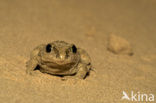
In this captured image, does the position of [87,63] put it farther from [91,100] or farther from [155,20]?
[155,20]

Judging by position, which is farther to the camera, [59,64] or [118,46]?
[118,46]

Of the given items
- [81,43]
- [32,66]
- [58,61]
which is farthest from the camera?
[81,43]

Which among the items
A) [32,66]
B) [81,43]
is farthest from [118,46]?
[32,66]

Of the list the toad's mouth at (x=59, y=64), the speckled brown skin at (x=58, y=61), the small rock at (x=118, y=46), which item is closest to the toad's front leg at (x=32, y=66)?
the speckled brown skin at (x=58, y=61)

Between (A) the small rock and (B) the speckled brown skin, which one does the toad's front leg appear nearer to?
(B) the speckled brown skin

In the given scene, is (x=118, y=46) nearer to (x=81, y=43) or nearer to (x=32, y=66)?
(x=81, y=43)

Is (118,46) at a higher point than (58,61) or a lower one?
higher

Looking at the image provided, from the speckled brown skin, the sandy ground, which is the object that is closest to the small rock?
the sandy ground

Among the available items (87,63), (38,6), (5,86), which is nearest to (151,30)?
(38,6)

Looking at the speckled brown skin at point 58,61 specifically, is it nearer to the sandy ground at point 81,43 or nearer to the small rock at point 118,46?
the sandy ground at point 81,43
